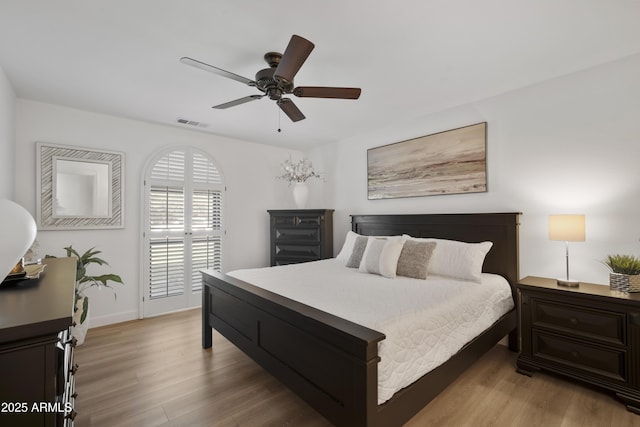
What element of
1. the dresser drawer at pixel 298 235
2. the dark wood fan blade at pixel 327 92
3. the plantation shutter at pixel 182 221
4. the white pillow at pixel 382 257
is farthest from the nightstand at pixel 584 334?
the plantation shutter at pixel 182 221

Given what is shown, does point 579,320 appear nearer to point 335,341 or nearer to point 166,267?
point 335,341

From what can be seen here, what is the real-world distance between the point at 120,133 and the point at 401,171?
142 inches

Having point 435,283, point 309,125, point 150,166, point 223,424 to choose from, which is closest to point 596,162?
point 435,283

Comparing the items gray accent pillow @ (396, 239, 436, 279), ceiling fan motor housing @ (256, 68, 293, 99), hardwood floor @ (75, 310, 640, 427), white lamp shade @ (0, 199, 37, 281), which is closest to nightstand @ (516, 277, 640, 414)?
hardwood floor @ (75, 310, 640, 427)

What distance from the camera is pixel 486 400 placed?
2.09m

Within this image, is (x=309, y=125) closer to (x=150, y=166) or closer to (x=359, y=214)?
(x=359, y=214)

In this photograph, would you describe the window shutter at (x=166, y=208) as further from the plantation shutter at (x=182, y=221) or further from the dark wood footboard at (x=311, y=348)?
the dark wood footboard at (x=311, y=348)

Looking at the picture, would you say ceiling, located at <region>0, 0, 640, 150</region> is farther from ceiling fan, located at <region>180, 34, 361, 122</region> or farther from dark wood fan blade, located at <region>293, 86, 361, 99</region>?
dark wood fan blade, located at <region>293, 86, 361, 99</region>

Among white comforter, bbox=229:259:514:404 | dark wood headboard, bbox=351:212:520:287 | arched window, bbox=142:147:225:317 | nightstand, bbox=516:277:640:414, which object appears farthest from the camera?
arched window, bbox=142:147:225:317

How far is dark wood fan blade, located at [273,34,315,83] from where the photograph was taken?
167 centimetres

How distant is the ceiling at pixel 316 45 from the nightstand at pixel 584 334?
73.2 inches

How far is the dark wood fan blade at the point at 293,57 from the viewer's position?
167cm

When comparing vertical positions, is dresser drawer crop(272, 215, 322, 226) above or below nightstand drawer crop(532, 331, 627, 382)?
above

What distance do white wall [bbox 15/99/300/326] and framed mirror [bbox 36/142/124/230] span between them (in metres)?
0.07
